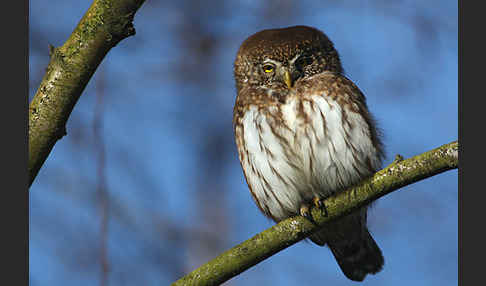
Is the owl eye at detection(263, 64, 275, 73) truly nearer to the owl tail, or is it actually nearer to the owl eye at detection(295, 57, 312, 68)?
the owl eye at detection(295, 57, 312, 68)

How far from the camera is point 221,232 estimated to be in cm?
608

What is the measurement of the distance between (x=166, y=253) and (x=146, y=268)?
0.36m

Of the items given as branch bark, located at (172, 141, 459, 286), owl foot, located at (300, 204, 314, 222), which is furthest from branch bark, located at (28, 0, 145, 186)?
owl foot, located at (300, 204, 314, 222)

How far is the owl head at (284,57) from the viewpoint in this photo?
12.9ft

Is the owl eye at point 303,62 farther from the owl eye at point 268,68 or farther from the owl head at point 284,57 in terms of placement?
the owl eye at point 268,68

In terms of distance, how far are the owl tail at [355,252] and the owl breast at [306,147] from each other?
0.65 metres

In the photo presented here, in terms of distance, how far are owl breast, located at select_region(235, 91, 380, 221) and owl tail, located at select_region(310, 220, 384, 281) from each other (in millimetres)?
653

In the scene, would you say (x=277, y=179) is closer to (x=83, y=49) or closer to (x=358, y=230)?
(x=358, y=230)

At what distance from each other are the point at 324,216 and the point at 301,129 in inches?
24.2

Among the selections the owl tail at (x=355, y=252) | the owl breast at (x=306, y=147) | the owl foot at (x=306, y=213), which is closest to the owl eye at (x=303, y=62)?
the owl breast at (x=306, y=147)

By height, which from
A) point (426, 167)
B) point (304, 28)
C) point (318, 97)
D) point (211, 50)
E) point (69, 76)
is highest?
point (211, 50)

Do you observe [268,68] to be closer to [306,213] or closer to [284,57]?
[284,57]

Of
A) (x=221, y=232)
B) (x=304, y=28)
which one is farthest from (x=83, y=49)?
(x=221, y=232)

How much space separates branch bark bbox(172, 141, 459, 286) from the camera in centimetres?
259
